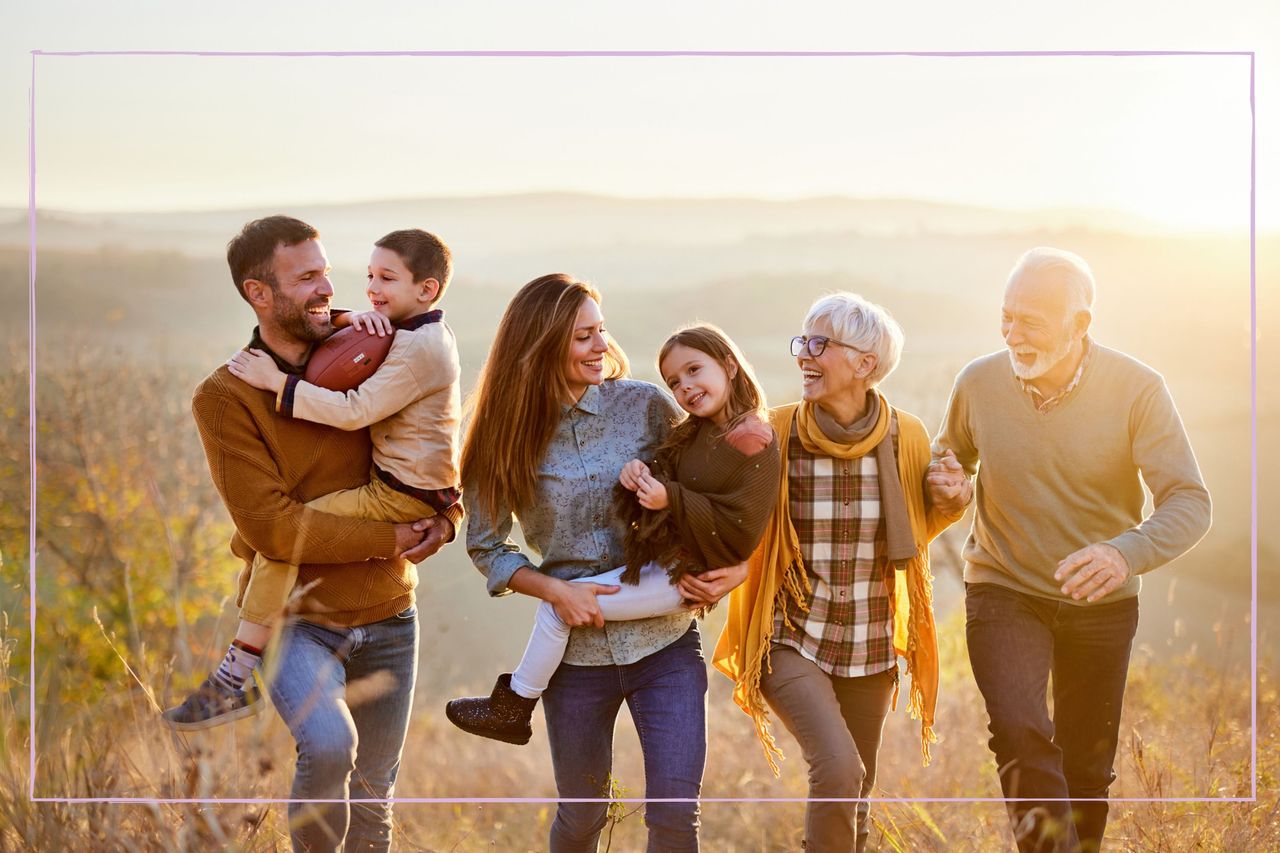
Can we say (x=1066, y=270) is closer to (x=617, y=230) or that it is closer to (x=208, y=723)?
(x=208, y=723)

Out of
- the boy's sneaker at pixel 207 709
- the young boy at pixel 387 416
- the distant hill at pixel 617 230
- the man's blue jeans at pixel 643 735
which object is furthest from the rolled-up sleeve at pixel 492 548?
the distant hill at pixel 617 230

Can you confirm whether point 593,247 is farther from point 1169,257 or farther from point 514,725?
point 514,725

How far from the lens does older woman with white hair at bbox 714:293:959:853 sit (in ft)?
13.3

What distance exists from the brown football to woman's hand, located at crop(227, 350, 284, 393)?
102 millimetres

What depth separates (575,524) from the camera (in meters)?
4.00

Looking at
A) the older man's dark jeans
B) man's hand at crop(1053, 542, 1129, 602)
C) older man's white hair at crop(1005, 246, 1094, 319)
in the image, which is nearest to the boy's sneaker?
the older man's dark jeans

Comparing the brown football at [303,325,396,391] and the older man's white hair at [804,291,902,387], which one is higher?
the older man's white hair at [804,291,902,387]

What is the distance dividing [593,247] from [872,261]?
13.3ft

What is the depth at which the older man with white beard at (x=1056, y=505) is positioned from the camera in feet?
13.7

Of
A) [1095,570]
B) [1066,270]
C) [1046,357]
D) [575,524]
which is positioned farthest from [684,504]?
[1066,270]

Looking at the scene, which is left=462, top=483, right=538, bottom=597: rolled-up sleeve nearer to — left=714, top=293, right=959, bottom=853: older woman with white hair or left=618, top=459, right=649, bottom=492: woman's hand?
left=618, top=459, right=649, bottom=492: woman's hand

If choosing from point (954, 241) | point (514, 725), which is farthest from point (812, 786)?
point (954, 241)

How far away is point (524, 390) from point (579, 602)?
27.8 inches

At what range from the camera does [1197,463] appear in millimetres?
4211
